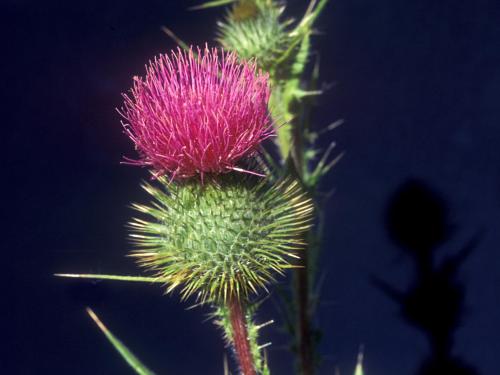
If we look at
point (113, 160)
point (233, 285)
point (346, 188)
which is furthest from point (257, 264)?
point (346, 188)

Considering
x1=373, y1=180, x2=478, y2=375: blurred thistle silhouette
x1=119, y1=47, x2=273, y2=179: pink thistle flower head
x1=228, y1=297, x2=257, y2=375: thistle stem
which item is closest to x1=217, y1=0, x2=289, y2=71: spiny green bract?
x1=119, y1=47, x2=273, y2=179: pink thistle flower head

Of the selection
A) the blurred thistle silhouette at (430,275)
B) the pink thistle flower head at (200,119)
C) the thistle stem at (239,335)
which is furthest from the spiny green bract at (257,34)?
the blurred thistle silhouette at (430,275)

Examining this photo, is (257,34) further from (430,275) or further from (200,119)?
(430,275)

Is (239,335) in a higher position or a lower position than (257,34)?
lower

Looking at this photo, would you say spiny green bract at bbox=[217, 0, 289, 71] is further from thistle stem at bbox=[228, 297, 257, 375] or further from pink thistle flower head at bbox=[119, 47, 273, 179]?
thistle stem at bbox=[228, 297, 257, 375]

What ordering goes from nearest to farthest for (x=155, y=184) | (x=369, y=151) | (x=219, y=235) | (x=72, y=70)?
(x=219, y=235)
(x=72, y=70)
(x=155, y=184)
(x=369, y=151)

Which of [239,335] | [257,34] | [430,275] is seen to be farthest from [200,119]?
[430,275]

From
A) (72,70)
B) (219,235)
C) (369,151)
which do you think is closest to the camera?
(219,235)

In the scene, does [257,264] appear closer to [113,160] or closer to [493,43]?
[113,160]
